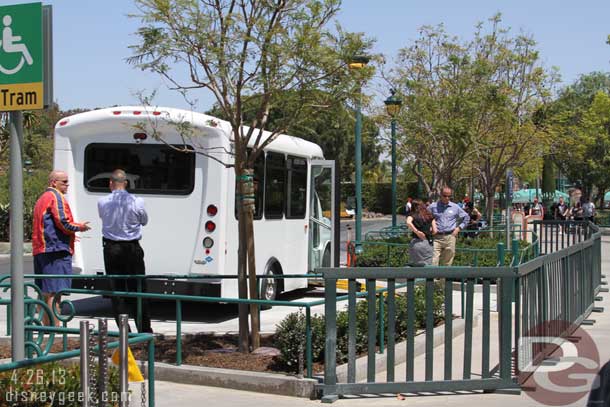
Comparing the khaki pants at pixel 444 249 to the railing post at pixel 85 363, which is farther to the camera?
the khaki pants at pixel 444 249

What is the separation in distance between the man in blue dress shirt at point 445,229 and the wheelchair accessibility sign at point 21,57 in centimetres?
1008

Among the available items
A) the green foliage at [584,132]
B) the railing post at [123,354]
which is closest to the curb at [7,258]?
the green foliage at [584,132]

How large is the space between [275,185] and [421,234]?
7.99ft

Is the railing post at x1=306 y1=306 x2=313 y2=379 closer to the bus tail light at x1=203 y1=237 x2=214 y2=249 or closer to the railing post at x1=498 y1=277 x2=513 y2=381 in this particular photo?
the railing post at x1=498 y1=277 x2=513 y2=381

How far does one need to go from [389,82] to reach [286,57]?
16560mm

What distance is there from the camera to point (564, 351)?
29.5ft

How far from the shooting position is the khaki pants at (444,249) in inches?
565

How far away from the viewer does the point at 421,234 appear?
43.8ft

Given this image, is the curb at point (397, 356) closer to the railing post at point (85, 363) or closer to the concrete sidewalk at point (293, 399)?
the concrete sidewalk at point (293, 399)

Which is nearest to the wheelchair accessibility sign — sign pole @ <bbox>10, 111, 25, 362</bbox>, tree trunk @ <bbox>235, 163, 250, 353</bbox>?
sign pole @ <bbox>10, 111, 25, 362</bbox>

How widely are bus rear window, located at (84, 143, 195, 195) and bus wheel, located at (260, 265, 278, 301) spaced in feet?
6.19

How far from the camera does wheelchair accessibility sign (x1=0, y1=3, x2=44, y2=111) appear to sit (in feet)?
16.5

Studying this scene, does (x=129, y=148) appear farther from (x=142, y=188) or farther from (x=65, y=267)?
(x=65, y=267)

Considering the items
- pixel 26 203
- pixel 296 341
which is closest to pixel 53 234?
pixel 296 341
